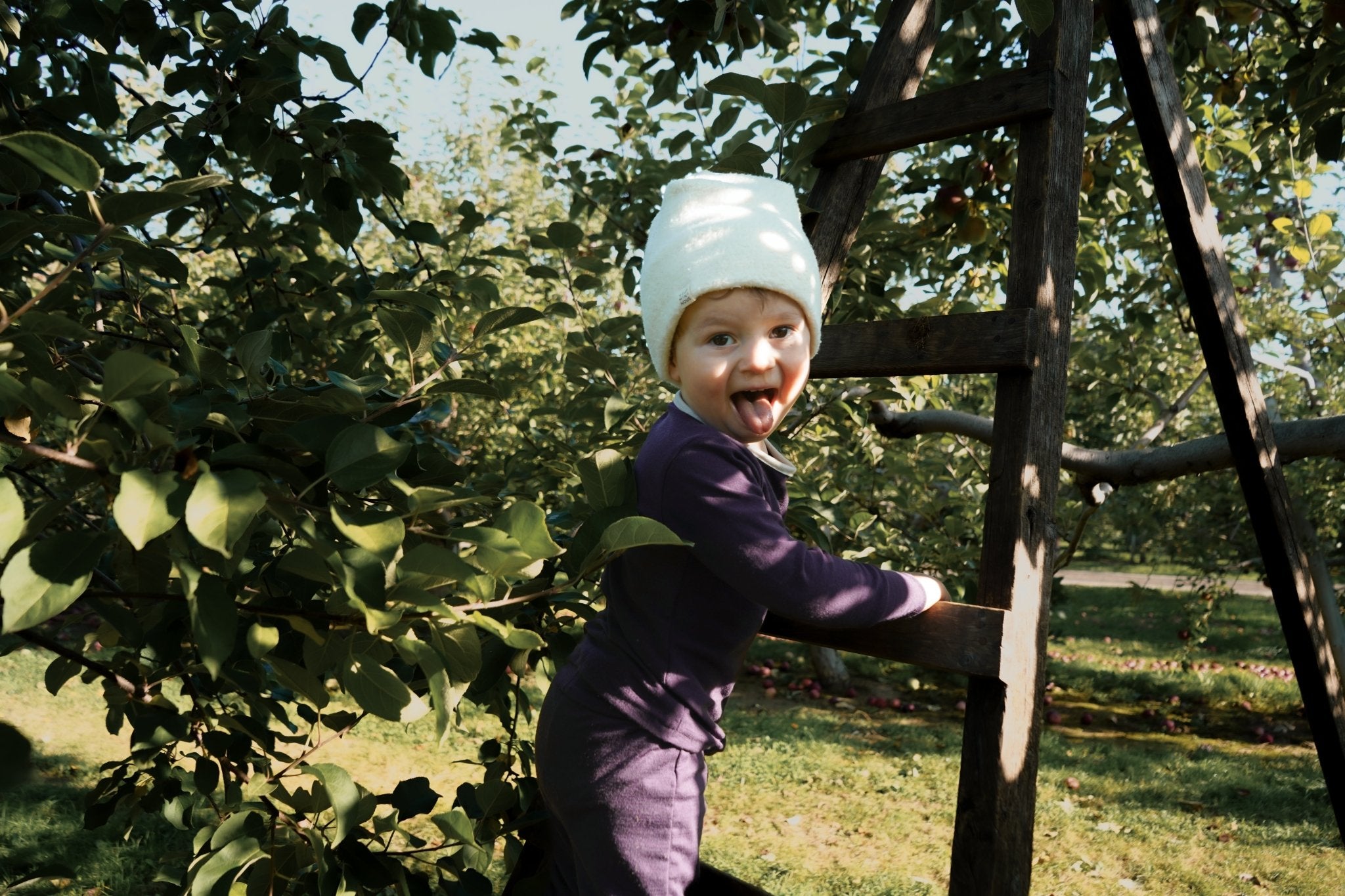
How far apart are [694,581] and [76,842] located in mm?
3327

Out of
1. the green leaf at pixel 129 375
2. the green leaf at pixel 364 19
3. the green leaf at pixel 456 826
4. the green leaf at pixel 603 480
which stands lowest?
the green leaf at pixel 456 826

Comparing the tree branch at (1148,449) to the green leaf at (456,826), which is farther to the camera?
the tree branch at (1148,449)

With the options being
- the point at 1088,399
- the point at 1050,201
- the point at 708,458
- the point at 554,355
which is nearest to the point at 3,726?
the point at 708,458

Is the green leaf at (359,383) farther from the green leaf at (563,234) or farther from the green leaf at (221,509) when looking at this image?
the green leaf at (563,234)

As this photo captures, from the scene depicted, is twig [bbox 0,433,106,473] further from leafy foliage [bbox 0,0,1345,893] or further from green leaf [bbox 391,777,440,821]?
green leaf [bbox 391,777,440,821]

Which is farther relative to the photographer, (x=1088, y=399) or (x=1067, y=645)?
(x=1067, y=645)

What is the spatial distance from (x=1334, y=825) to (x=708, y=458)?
4.30 m

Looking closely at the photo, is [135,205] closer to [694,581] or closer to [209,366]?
[209,366]

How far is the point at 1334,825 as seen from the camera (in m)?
4.40

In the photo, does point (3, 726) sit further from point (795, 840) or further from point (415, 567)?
point (795, 840)

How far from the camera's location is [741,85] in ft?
6.01

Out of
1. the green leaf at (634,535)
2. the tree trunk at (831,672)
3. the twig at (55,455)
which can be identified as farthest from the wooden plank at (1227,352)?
the tree trunk at (831,672)

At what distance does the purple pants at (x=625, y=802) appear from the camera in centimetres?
138

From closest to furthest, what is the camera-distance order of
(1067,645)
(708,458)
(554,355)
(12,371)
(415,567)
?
(415,567)
(12,371)
(708,458)
(554,355)
(1067,645)
